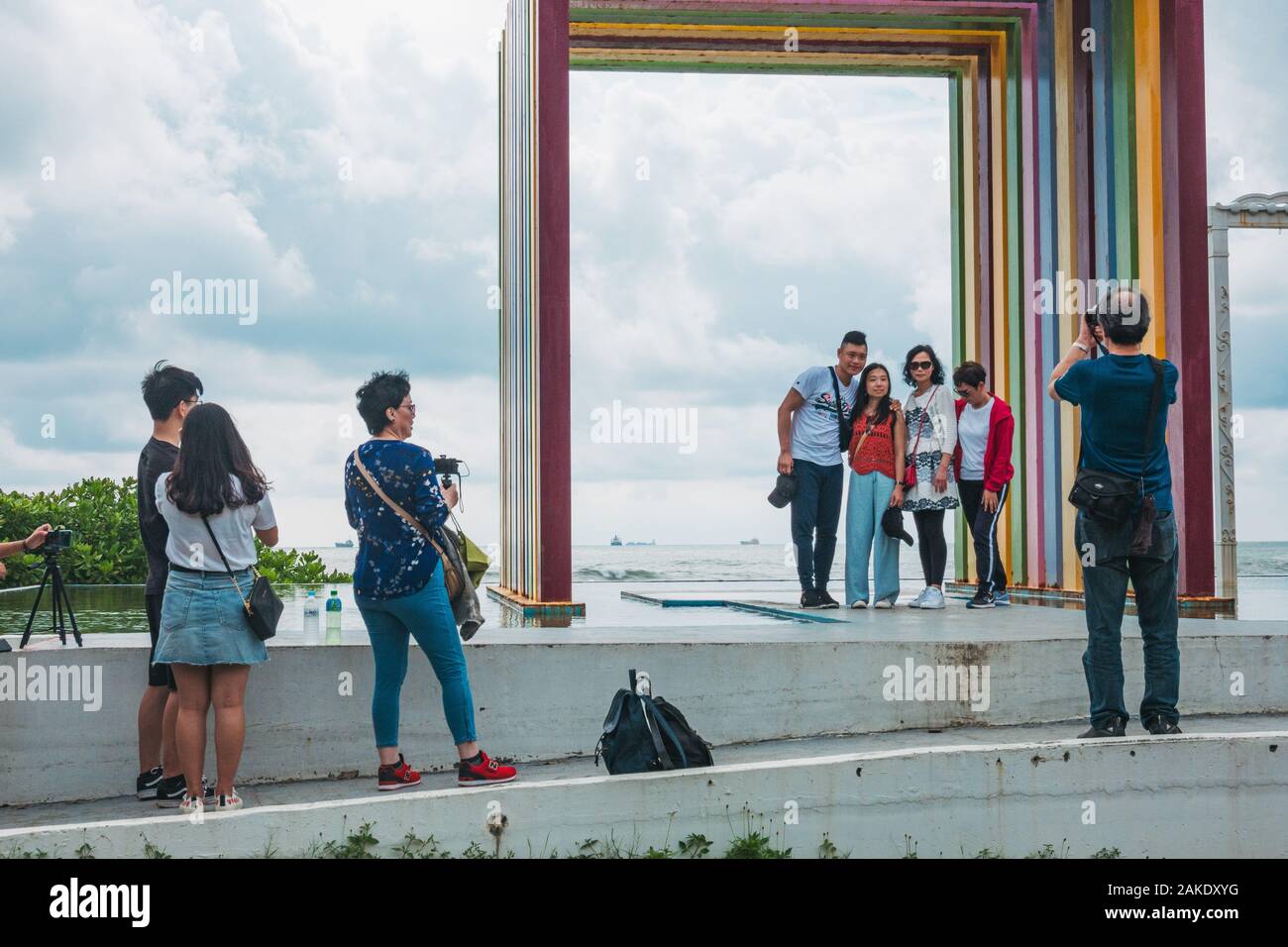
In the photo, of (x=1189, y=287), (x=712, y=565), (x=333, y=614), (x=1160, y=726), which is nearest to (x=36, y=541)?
(x=333, y=614)

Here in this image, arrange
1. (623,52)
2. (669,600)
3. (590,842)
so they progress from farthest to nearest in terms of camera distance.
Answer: (623,52), (669,600), (590,842)

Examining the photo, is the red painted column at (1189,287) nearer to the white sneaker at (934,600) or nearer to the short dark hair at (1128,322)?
the white sneaker at (934,600)

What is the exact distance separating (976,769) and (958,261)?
8.81 m

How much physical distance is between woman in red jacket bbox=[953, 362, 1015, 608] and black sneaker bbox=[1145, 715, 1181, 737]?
4.02m

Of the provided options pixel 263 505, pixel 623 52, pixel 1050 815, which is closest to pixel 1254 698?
pixel 1050 815

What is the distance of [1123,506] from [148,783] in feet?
14.4

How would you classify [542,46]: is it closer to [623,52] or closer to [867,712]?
[623,52]

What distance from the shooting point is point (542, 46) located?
31.5ft

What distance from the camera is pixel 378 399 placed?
548 centimetres

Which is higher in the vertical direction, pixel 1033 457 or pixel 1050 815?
pixel 1033 457

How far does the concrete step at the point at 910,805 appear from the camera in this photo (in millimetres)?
4984

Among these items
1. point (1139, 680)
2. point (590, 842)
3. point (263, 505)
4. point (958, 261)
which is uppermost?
point (958, 261)

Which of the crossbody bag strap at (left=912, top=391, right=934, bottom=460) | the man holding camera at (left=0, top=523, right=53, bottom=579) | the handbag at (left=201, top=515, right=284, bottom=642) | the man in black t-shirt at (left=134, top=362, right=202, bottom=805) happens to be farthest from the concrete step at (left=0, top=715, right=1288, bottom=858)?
the crossbody bag strap at (left=912, top=391, right=934, bottom=460)

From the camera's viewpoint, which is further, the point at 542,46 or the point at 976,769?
the point at 542,46
